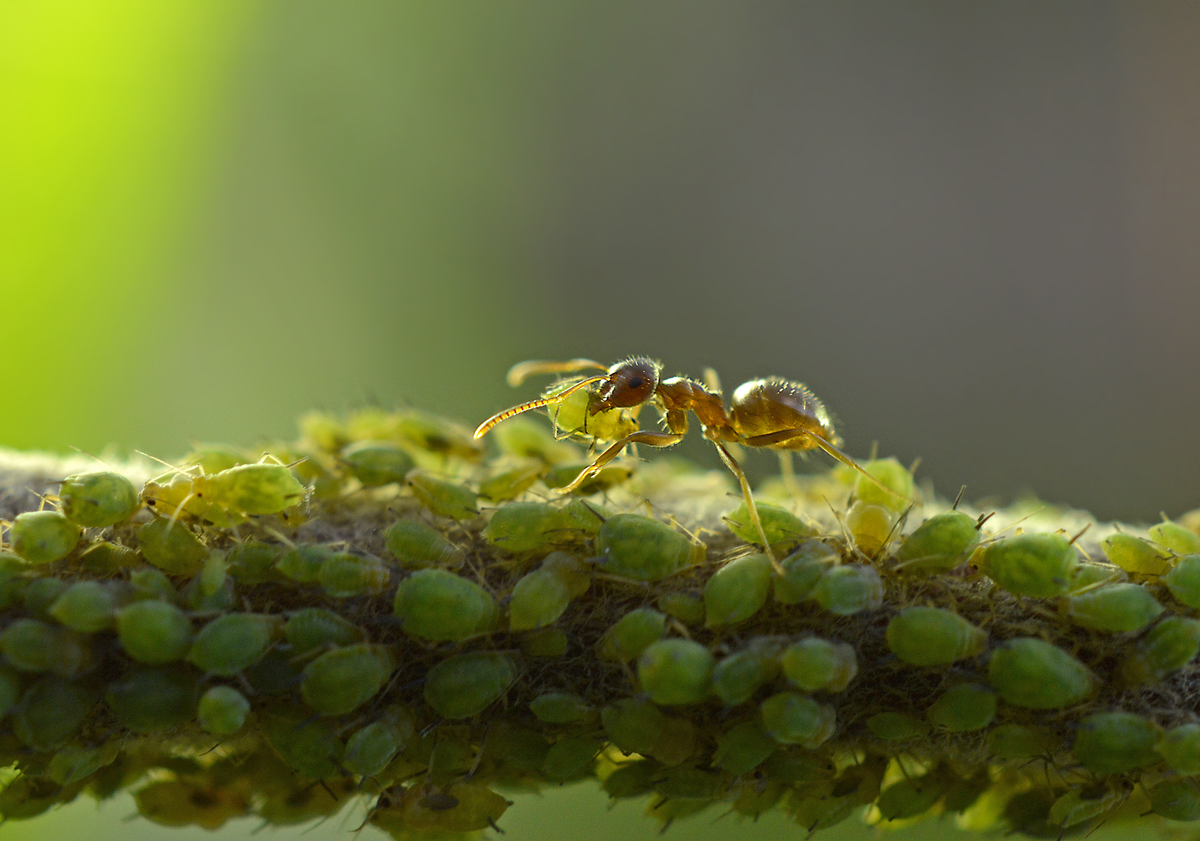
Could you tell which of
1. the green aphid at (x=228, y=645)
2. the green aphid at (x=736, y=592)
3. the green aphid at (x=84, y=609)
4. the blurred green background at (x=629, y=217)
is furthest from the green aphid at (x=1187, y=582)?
the blurred green background at (x=629, y=217)

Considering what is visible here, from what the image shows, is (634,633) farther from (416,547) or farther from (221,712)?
(221,712)

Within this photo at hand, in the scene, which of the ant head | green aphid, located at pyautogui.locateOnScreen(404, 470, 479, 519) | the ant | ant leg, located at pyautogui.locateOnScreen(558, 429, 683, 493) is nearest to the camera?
green aphid, located at pyautogui.locateOnScreen(404, 470, 479, 519)

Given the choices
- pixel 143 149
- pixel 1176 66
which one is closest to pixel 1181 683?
pixel 143 149

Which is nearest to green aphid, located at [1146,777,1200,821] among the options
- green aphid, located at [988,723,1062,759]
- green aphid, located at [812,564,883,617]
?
green aphid, located at [988,723,1062,759]

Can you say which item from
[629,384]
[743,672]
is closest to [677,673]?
[743,672]

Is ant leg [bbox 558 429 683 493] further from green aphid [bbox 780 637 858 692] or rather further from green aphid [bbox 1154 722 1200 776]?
green aphid [bbox 1154 722 1200 776]

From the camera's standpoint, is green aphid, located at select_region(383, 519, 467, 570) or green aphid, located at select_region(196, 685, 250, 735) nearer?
green aphid, located at select_region(196, 685, 250, 735)
